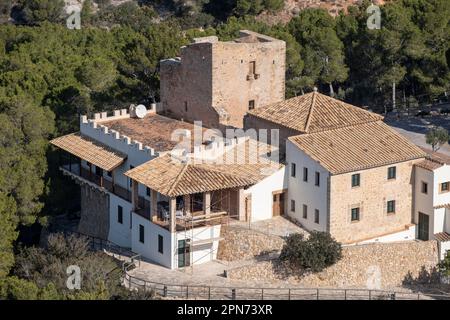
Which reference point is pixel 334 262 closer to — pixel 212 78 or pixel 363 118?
pixel 363 118

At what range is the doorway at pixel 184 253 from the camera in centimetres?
5425

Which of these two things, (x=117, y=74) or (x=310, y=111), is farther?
(x=117, y=74)

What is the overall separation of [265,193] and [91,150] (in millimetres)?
8617

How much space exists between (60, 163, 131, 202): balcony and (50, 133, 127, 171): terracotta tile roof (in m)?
1.21

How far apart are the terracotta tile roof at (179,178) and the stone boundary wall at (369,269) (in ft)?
11.6

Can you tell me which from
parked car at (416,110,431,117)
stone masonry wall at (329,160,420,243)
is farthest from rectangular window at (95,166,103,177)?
parked car at (416,110,431,117)

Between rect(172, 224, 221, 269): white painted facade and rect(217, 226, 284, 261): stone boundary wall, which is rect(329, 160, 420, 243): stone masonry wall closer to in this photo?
rect(217, 226, 284, 261): stone boundary wall

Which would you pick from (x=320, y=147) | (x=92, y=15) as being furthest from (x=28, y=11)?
(x=320, y=147)

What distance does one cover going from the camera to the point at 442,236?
5694 centimetres

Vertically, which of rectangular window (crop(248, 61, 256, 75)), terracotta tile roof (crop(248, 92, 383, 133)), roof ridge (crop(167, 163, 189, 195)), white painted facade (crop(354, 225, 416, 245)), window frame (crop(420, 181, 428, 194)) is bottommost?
white painted facade (crop(354, 225, 416, 245))

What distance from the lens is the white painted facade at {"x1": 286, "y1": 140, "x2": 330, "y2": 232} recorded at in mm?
54969

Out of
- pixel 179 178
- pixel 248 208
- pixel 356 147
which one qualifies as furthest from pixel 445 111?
pixel 179 178

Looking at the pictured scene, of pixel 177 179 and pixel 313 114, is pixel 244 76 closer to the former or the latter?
pixel 313 114

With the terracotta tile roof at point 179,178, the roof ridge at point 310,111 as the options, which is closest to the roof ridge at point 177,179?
the terracotta tile roof at point 179,178
